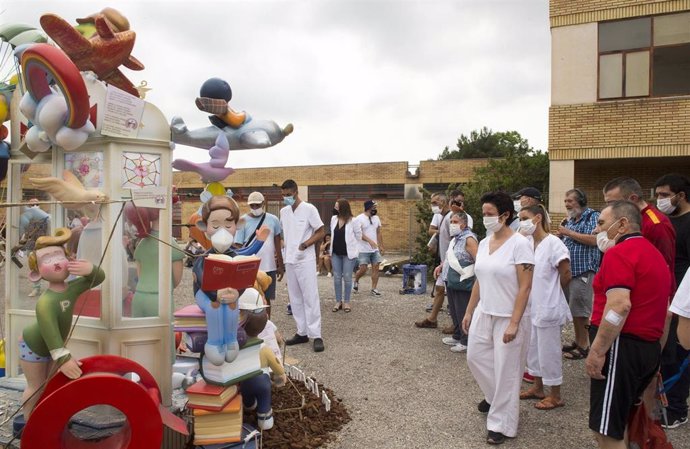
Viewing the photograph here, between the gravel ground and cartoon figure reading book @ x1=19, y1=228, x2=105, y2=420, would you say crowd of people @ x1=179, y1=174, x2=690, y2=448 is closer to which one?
the gravel ground

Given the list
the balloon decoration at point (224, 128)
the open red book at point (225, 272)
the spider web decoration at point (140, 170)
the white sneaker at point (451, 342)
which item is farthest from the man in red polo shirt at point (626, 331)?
the white sneaker at point (451, 342)

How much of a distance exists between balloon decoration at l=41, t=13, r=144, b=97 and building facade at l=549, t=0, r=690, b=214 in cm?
1099

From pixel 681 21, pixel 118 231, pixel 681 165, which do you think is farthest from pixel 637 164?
pixel 118 231

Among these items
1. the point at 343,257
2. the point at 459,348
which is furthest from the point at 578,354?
the point at 343,257

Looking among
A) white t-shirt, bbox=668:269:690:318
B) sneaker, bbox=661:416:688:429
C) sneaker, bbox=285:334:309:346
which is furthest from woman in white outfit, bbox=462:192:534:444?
sneaker, bbox=285:334:309:346

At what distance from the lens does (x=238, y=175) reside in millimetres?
28750

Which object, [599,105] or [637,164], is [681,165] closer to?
[637,164]

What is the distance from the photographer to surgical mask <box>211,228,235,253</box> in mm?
3285

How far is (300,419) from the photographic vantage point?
13.0 ft

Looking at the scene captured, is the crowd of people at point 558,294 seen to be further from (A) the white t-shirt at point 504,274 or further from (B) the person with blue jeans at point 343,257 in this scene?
(B) the person with blue jeans at point 343,257

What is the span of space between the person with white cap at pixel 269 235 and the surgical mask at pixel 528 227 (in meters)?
2.85

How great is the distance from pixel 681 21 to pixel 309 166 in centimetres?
1855

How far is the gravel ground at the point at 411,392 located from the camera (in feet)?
12.6

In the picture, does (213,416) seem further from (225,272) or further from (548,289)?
(548,289)
